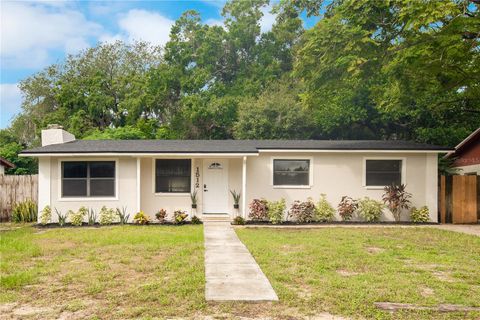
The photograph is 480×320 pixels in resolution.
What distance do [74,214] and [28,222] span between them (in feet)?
8.08

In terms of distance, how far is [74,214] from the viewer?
13203 millimetres

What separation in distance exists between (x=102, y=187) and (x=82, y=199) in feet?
2.59

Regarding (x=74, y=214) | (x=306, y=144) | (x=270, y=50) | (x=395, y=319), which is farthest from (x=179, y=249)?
(x=270, y=50)

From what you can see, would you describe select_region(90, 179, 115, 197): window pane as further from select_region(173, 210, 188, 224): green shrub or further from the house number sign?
the house number sign

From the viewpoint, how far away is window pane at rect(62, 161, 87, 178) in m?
13.6

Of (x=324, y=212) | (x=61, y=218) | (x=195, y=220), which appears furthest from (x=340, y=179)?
(x=61, y=218)

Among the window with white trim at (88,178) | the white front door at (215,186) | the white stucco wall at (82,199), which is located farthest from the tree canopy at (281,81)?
the window with white trim at (88,178)

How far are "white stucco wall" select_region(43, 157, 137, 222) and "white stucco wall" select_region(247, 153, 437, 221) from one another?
4.27 metres

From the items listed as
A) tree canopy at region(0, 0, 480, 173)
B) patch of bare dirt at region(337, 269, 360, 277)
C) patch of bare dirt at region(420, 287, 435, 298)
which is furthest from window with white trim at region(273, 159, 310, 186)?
patch of bare dirt at region(420, 287, 435, 298)

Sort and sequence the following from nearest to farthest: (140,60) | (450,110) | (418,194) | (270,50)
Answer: (418,194), (450,110), (270,50), (140,60)

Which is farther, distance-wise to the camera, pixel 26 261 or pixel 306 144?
pixel 306 144

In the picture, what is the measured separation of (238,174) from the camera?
1451 cm

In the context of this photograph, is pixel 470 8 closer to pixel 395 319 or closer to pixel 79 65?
pixel 395 319

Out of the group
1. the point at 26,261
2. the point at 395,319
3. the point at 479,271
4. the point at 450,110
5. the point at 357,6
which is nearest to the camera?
the point at 395,319
